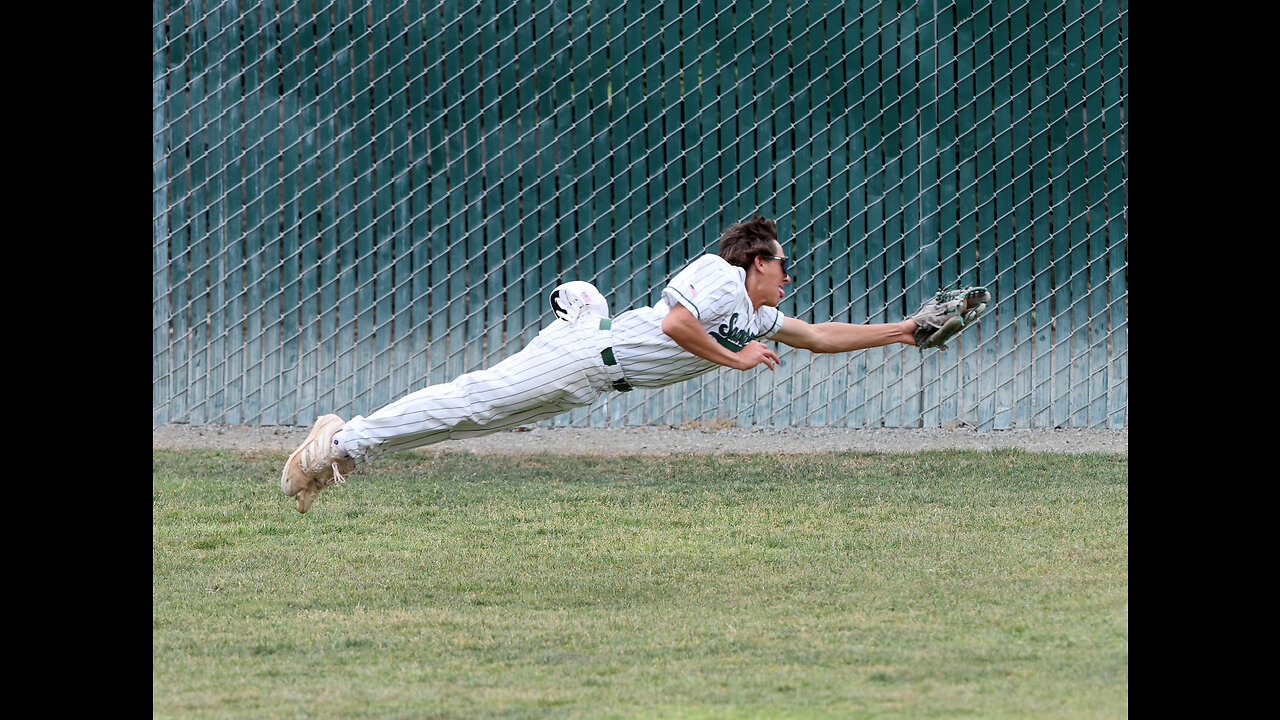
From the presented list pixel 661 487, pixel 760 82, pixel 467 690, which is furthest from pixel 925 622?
pixel 760 82

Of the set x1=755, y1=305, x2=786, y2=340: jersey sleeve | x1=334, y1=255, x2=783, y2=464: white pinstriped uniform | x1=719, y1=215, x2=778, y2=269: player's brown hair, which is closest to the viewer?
x1=334, y1=255, x2=783, y2=464: white pinstriped uniform

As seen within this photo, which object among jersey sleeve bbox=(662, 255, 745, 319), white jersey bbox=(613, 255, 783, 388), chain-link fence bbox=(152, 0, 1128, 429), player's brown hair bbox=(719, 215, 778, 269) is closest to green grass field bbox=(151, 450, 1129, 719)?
chain-link fence bbox=(152, 0, 1128, 429)

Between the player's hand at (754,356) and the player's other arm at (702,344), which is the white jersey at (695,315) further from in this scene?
the player's hand at (754,356)

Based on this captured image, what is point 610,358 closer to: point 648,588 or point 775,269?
point 775,269

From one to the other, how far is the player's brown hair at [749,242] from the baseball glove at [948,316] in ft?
2.35

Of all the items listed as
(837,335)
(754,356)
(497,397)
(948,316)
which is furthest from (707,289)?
(948,316)

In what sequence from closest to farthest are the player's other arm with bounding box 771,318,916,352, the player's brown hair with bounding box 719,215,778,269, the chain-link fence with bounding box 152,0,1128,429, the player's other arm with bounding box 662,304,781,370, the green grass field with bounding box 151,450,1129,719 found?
1. the green grass field with bounding box 151,450,1129,719
2. the player's other arm with bounding box 662,304,781,370
3. the player's brown hair with bounding box 719,215,778,269
4. the player's other arm with bounding box 771,318,916,352
5. the chain-link fence with bounding box 152,0,1128,429

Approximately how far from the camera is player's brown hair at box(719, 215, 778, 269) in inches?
217

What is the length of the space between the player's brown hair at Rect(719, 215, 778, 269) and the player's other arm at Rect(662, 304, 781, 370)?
0.39 meters

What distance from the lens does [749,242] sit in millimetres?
5523

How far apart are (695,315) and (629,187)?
3243mm

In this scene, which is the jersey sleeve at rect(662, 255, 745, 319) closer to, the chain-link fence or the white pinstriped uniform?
the white pinstriped uniform

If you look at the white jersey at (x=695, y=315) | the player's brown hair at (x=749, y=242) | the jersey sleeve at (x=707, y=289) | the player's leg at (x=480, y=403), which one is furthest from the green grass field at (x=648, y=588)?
the player's brown hair at (x=749, y=242)

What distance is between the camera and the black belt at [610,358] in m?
5.45
